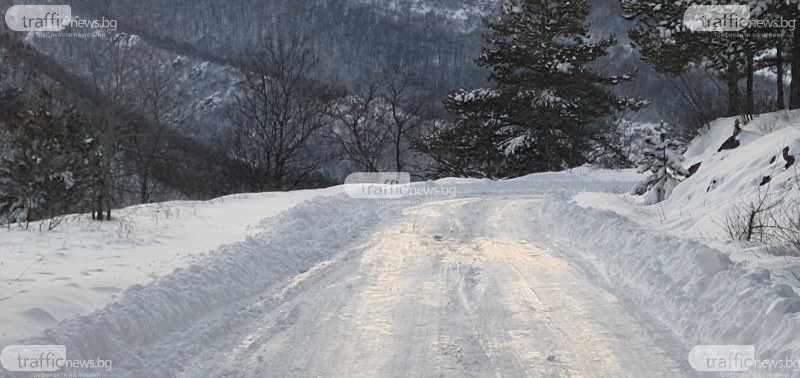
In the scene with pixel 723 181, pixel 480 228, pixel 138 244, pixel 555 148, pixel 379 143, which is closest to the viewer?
pixel 138 244

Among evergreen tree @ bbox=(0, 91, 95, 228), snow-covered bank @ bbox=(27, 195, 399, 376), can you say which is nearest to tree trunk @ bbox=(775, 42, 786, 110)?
snow-covered bank @ bbox=(27, 195, 399, 376)

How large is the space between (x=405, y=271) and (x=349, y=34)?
18401cm

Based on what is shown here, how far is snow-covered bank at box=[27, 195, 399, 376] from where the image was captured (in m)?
5.20

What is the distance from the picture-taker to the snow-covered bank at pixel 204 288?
5199mm

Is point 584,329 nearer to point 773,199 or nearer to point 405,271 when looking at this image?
point 405,271

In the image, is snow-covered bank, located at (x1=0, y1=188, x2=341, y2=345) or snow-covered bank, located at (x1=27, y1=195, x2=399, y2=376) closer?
snow-covered bank, located at (x1=27, y1=195, x2=399, y2=376)

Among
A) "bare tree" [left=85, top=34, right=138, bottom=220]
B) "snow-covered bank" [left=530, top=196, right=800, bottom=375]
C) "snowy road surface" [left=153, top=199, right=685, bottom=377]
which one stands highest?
"bare tree" [left=85, top=34, right=138, bottom=220]

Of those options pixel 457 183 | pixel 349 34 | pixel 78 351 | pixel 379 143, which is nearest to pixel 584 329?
pixel 78 351

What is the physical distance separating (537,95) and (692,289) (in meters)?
31.0

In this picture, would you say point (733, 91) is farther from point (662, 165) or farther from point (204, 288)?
point (204, 288)

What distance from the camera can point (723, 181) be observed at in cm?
1265

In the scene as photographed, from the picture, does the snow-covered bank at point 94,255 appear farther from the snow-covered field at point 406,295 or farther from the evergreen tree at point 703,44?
the evergreen tree at point 703,44

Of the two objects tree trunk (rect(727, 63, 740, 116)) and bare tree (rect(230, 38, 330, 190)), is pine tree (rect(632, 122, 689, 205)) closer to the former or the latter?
tree trunk (rect(727, 63, 740, 116))

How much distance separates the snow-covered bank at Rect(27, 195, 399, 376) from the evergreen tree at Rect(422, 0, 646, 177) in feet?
82.7
